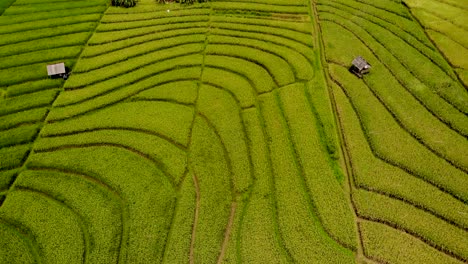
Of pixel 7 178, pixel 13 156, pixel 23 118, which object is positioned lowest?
pixel 7 178

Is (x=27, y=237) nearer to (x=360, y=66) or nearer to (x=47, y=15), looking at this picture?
(x=47, y=15)

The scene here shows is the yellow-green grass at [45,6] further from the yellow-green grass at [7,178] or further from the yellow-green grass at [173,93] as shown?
the yellow-green grass at [7,178]

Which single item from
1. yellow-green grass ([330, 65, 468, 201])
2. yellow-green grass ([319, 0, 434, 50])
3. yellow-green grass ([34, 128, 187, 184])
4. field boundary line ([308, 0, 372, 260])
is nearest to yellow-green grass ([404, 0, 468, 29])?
yellow-green grass ([319, 0, 434, 50])

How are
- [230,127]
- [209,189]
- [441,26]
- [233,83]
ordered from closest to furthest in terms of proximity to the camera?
1. [209,189]
2. [230,127]
3. [233,83]
4. [441,26]

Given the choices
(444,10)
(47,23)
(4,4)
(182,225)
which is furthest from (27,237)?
(444,10)

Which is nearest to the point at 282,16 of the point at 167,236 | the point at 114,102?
the point at 114,102

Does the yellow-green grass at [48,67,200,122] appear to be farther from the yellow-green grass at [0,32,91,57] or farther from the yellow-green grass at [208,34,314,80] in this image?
the yellow-green grass at [0,32,91,57]
